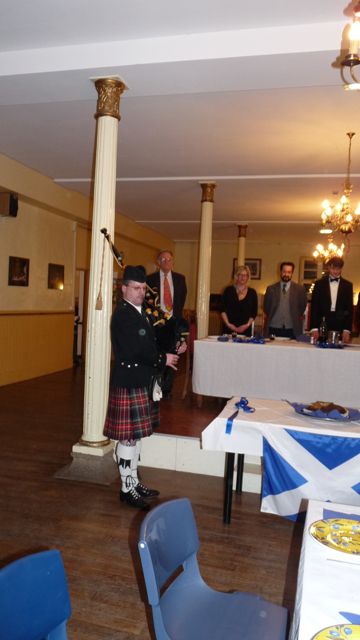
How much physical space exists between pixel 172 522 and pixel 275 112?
4.37 metres

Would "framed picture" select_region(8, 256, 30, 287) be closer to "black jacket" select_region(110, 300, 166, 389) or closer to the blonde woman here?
the blonde woman

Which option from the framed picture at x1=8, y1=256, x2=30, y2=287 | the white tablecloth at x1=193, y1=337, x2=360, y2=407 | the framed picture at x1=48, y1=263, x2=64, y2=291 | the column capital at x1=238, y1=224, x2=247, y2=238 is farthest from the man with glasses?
the column capital at x1=238, y1=224, x2=247, y2=238

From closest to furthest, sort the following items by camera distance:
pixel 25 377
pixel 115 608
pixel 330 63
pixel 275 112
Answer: pixel 115 608
pixel 330 63
pixel 275 112
pixel 25 377

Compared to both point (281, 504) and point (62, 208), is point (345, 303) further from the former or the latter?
point (62, 208)

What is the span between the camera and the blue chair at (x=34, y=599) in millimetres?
1095

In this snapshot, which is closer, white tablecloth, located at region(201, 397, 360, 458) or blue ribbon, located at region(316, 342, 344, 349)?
white tablecloth, located at region(201, 397, 360, 458)

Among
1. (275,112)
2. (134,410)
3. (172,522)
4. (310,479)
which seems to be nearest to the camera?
(172,522)

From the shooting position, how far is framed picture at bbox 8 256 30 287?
7.48 m

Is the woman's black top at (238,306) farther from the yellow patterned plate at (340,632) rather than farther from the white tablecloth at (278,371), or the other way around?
the yellow patterned plate at (340,632)

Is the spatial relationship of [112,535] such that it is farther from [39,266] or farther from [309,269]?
[309,269]

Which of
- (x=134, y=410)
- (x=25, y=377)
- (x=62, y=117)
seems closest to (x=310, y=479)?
(x=134, y=410)

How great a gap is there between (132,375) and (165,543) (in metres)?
1.66

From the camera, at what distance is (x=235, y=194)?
823 cm

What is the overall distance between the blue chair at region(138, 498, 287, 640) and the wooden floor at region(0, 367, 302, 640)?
Answer: 2.12 feet
